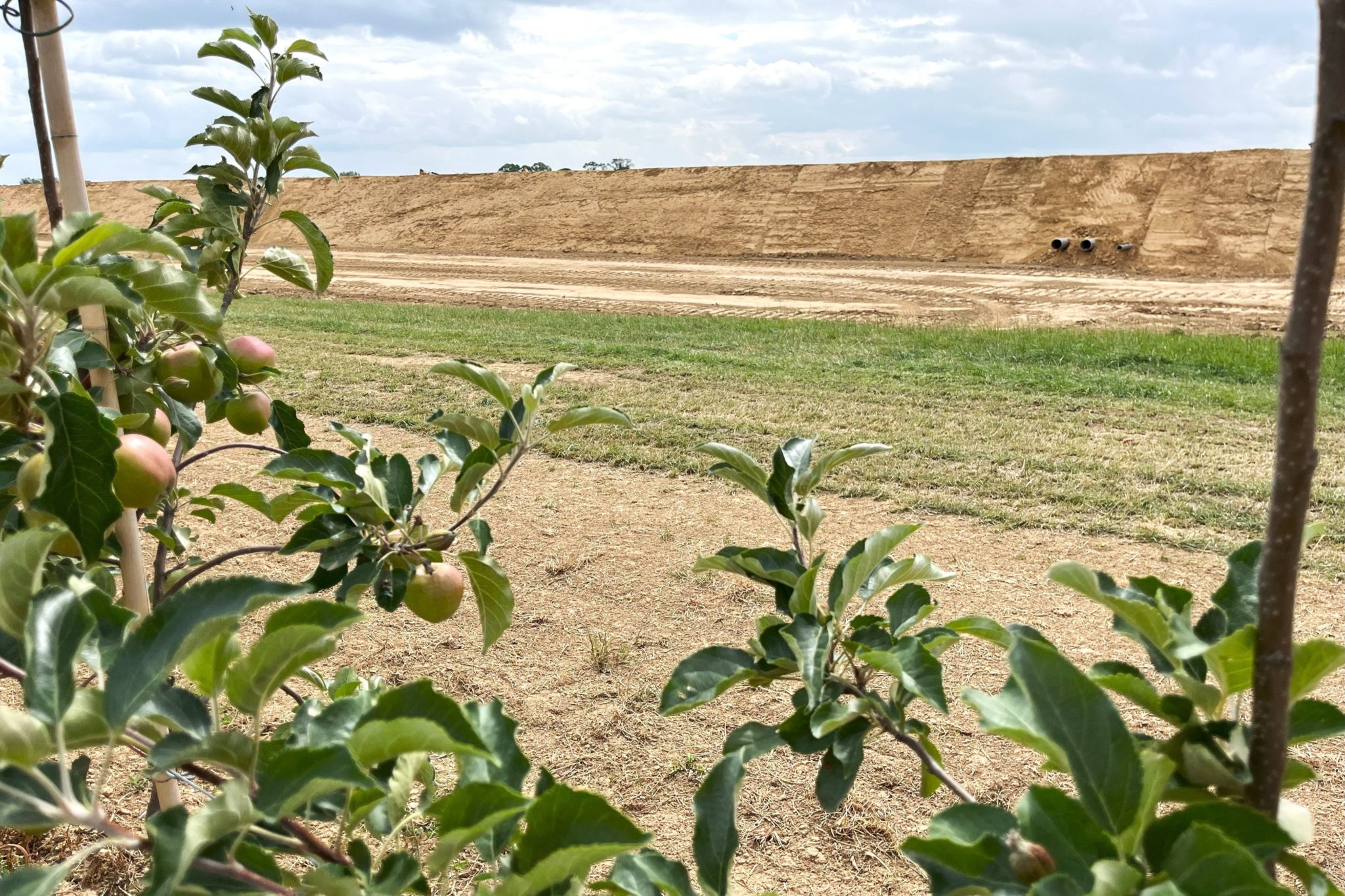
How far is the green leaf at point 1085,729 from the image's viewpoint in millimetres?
671

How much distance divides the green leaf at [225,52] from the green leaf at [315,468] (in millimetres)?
925

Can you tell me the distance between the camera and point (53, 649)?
709 mm

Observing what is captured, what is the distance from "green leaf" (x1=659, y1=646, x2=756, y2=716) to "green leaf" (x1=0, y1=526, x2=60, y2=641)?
0.64 metres

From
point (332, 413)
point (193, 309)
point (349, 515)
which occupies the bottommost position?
point (332, 413)

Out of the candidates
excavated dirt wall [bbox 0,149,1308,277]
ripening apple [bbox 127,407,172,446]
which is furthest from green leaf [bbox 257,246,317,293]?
excavated dirt wall [bbox 0,149,1308,277]

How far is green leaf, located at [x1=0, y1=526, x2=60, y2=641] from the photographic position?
76cm

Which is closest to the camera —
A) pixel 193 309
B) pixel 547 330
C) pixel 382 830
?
pixel 382 830

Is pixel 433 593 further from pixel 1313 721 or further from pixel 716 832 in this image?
pixel 1313 721

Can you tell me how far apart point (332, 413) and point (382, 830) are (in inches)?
263

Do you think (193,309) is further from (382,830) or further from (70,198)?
(382,830)

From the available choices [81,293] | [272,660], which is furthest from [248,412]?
[272,660]

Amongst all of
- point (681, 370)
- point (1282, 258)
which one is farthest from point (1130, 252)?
point (681, 370)

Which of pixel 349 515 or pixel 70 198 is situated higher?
pixel 70 198

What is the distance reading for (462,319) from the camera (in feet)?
42.9
